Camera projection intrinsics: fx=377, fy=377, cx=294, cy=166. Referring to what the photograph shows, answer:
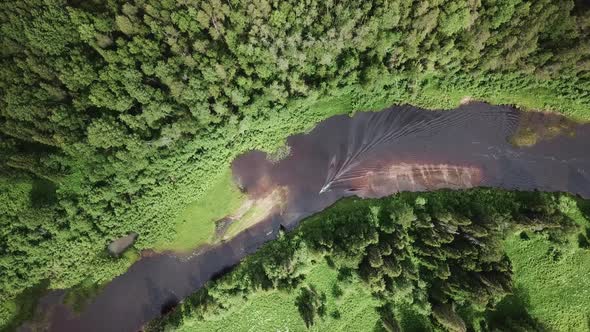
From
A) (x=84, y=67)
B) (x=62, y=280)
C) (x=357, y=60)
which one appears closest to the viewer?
(x=84, y=67)

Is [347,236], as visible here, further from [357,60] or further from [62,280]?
[62,280]

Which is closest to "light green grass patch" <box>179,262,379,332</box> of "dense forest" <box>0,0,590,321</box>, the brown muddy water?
the brown muddy water

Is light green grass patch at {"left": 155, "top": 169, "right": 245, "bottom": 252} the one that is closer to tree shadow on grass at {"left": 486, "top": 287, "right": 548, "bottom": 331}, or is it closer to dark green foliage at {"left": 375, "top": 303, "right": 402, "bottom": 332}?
dark green foliage at {"left": 375, "top": 303, "right": 402, "bottom": 332}

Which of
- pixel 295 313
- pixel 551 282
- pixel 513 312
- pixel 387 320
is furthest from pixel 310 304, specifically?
pixel 551 282

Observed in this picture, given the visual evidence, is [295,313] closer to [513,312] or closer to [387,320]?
[387,320]

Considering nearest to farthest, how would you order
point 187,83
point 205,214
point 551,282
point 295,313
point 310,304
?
point 187,83, point 551,282, point 310,304, point 295,313, point 205,214

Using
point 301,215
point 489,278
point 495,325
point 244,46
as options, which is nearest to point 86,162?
point 244,46
